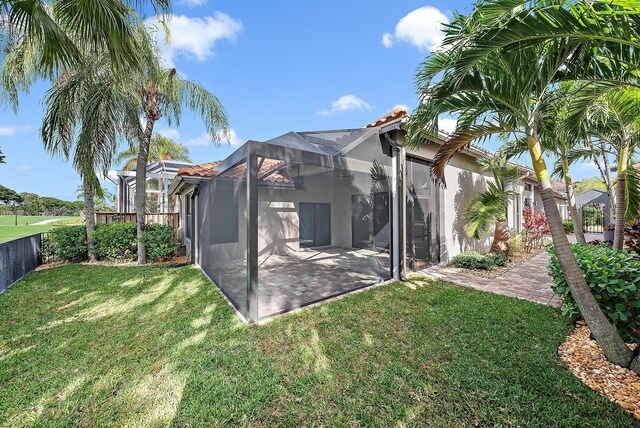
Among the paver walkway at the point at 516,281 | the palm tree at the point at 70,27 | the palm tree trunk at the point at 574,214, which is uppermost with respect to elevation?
the palm tree at the point at 70,27

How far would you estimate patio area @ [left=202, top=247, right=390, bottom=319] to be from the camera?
17.4 ft

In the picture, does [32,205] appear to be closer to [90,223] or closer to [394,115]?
[90,223]

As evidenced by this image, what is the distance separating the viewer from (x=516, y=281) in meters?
6.85

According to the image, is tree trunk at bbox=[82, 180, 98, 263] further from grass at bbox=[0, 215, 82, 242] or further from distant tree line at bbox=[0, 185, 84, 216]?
distant tree line at bbox=[0, 185, 84, 216]

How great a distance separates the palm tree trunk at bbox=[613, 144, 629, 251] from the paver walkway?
60.8 inches

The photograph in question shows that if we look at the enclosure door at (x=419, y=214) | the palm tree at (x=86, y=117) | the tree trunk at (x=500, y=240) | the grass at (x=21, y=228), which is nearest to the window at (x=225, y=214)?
the enclosure door at (x=419, y=214)

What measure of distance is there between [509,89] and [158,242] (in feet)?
37.5

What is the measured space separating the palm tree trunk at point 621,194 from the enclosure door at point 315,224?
30.7 feet

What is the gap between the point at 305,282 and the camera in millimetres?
6875

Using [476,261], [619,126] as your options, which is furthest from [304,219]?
[619,126]

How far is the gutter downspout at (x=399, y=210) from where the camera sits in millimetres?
6941

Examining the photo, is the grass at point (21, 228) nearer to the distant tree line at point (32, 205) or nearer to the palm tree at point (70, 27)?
the distant tree line at point (32, 205)

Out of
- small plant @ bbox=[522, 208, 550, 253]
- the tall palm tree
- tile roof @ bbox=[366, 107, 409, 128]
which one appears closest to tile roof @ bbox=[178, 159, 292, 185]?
the tall palm tree

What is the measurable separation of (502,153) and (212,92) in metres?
10.6
